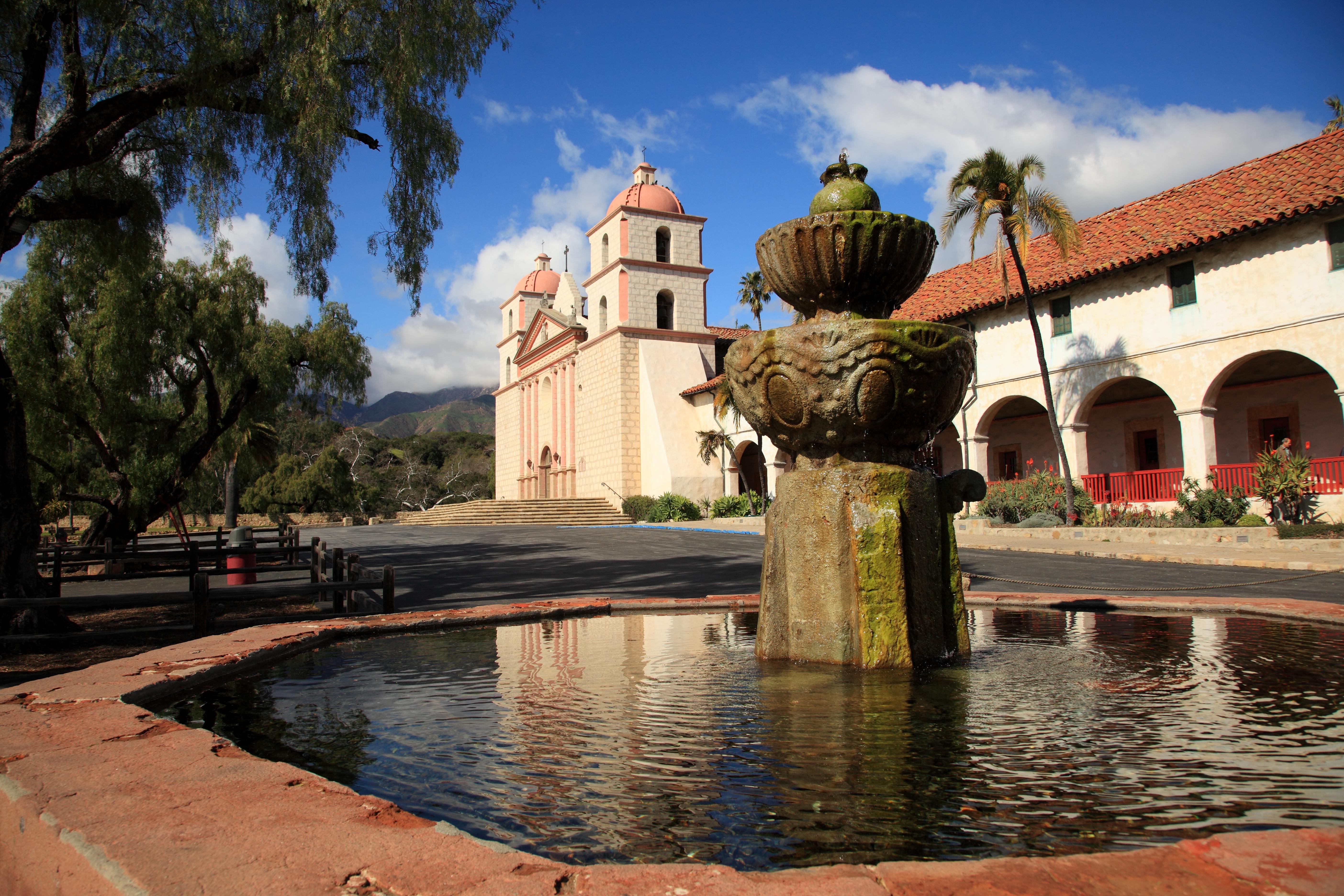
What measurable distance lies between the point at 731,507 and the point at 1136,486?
13854 millimetres

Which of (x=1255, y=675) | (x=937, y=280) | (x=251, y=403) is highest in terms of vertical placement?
(x=937, y=280)

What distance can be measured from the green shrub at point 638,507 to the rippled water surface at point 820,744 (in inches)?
1084

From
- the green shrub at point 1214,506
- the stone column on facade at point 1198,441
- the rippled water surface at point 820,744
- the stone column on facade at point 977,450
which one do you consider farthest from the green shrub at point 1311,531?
the rippled water surface at point 820,744

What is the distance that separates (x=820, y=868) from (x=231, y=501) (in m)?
32.1

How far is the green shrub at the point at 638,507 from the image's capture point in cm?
3253

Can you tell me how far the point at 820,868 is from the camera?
5.27ft

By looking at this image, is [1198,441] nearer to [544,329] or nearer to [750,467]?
[750,467]

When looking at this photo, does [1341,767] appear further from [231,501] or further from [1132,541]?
[231,501]

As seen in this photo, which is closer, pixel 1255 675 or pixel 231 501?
pixel 1255 675

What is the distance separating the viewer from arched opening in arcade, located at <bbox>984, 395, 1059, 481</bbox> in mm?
22703

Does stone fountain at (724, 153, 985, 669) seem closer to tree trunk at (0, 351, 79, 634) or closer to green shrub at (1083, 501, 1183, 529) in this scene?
tree trunk at (0, 351, 79, 634)

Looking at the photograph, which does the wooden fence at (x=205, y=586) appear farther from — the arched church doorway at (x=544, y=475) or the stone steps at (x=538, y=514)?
the arched church doorway at (x=544, y=475)

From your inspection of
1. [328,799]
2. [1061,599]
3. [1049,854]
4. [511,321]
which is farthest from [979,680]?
[511,321]

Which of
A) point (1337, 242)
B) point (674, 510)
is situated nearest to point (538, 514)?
point (674, 510)
